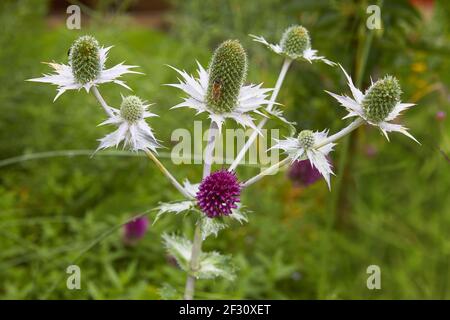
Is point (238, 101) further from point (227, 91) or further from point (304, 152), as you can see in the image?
point (304, 152)

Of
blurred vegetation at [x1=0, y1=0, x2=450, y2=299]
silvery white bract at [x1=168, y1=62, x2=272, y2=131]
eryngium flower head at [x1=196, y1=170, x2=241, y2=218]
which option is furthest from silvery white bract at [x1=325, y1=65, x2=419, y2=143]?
blurred vegetation at [x1=0, y1=0, x2=450, y2=299]

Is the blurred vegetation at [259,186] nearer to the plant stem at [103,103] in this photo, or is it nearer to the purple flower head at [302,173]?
the purple flower head at [302,173]

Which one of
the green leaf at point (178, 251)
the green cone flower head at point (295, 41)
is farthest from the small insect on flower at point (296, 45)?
the green leaf at point (178, 251)

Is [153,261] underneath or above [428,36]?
underneath

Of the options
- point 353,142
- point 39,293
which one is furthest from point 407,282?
point 39,293

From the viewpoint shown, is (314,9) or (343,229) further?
(343,229)

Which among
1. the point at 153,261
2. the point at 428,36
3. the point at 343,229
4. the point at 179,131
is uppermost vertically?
the point at 428,36
